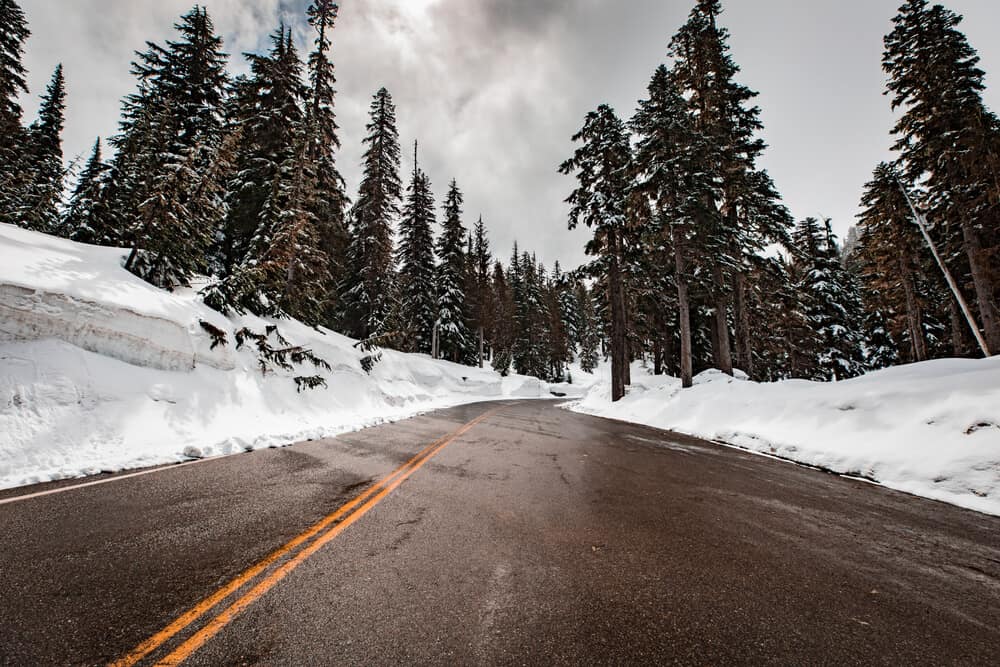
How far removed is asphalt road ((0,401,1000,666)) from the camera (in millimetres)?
2051

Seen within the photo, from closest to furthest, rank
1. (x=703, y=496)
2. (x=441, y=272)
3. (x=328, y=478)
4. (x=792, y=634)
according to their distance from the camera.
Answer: (x=792, y=634)
(x=703, y=496)
(x=328, y=478)
(x=441, y=272)

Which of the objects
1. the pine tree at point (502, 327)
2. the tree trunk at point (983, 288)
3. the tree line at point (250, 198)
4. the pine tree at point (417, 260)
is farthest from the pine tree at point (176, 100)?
the tree trunk at point (983, 288)

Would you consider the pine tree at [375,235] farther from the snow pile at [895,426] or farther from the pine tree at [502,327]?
the snow pile at [895,426]

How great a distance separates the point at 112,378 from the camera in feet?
24.2

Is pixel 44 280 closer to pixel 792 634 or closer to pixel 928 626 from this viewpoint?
pixel 792 634

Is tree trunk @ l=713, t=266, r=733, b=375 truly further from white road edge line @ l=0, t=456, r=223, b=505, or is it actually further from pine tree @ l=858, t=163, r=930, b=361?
white road edge line @ l=0, t=456, r=223, b=505

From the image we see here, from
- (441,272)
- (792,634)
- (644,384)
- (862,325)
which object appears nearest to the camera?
(792,634)

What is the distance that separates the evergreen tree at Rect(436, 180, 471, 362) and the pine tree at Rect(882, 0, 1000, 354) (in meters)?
30.0

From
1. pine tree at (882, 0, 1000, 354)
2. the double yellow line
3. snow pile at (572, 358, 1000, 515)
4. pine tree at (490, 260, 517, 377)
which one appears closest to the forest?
pine tree at (882, 0, 1000, 354)

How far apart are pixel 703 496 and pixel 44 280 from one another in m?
11.9

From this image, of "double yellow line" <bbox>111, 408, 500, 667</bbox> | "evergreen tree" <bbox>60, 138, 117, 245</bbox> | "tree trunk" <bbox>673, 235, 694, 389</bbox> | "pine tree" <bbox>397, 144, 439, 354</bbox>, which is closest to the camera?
"double yellow line" <bbox>111, 408, 500, 667</bbox>

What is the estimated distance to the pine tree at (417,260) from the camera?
35.5 metres

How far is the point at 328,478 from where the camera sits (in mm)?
5453

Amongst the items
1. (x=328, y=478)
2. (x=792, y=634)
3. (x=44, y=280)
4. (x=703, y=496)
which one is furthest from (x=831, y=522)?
(x=44, y=280)
